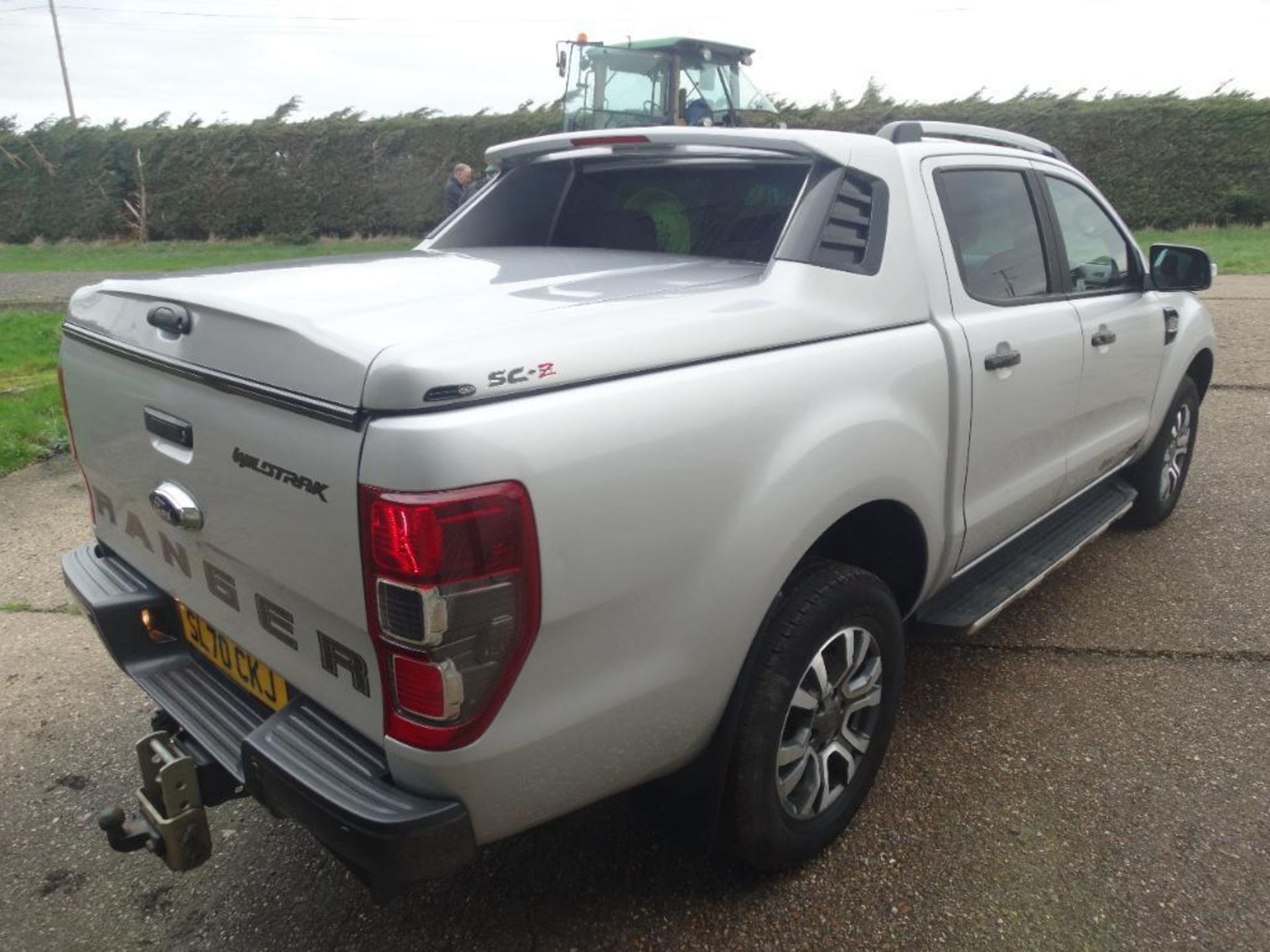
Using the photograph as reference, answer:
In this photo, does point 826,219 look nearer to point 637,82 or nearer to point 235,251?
point 637,82

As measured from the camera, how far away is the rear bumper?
1675mm

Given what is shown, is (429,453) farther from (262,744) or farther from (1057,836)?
(1057,836)

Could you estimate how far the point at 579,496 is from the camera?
169 centimetres

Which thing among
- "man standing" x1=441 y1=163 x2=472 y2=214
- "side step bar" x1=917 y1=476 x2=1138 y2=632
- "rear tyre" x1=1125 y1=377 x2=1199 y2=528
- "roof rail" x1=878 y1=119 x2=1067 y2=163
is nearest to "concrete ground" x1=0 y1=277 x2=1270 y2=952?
"side step bar" x1=917 y1=476 x2=1138 y2=632

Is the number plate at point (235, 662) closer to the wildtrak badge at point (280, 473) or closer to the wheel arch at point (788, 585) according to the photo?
the wildtrak badge at point (280, 473)

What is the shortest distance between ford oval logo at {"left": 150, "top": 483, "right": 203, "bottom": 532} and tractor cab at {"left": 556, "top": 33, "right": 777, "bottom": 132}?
12646mm

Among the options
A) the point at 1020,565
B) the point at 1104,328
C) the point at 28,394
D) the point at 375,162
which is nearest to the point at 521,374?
the point at 1020,565

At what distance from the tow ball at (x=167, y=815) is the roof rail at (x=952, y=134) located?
243 centimetres

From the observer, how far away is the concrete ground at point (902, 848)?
2291mm

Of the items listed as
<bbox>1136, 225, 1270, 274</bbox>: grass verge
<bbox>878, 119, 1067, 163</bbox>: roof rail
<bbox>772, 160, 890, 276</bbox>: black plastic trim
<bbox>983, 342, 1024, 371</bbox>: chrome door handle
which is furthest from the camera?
<bbox>1136, 225, 1270, 274</bbox>: grass verge

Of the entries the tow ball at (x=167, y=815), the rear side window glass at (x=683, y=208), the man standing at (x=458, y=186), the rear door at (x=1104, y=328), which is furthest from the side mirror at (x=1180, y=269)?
the man standing at (x=458, y=186)

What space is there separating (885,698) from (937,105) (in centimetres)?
2266

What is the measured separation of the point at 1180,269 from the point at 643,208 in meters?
2.31

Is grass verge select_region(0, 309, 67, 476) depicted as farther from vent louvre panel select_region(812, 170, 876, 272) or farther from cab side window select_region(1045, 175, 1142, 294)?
cab side window select_region(1045, 175, 1142, 294)
